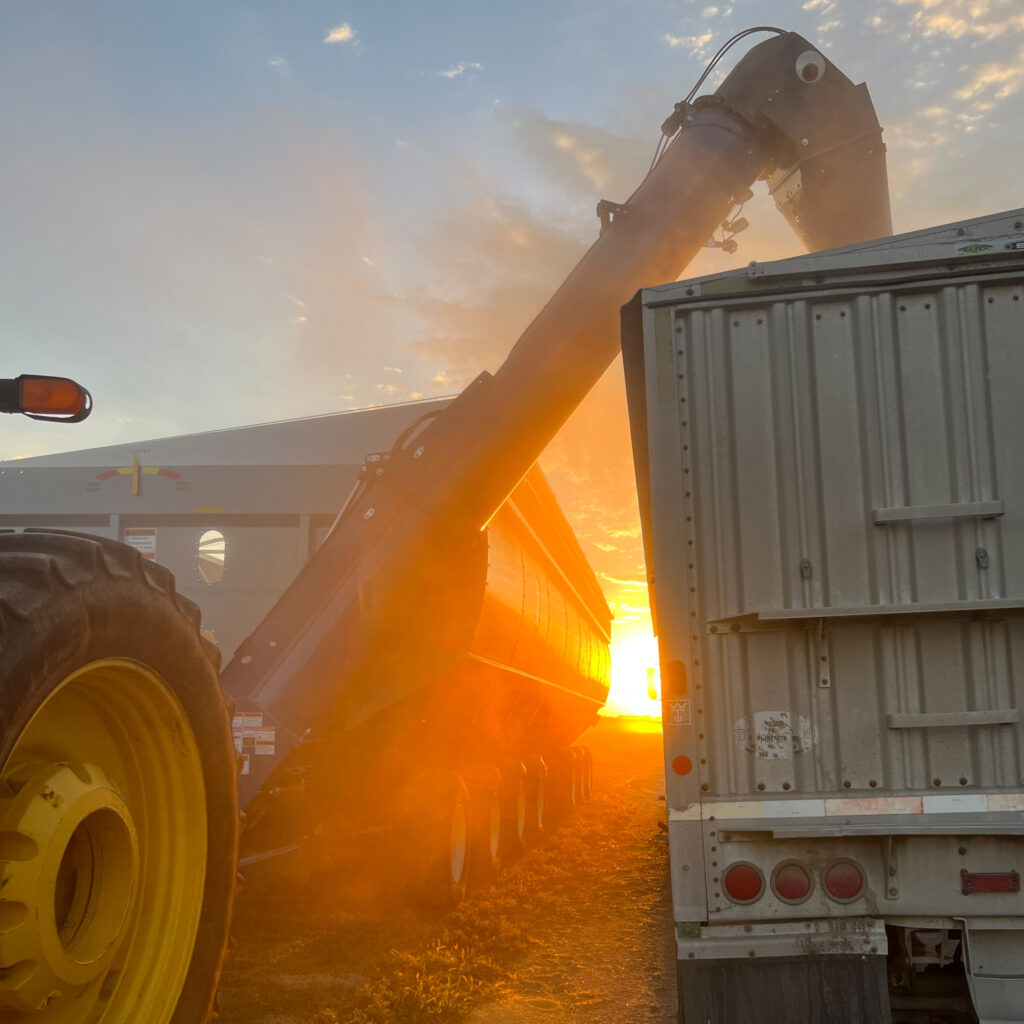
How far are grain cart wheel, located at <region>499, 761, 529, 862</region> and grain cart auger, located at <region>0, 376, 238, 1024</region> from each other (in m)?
6.82

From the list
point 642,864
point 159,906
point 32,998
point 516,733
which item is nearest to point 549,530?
point 516,733

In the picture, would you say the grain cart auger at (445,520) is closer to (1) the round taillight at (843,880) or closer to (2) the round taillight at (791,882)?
(2) the round taillight at (791,882)

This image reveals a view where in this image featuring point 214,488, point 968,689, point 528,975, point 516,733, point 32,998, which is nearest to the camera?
point 32,998

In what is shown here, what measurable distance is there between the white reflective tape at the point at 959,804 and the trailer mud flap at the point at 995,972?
38cm

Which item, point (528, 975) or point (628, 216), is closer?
point (528, 975)

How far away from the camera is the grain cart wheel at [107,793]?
2.35 m

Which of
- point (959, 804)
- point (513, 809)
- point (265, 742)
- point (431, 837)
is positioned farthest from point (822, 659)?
point (513, 809)

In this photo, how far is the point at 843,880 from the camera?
12.0 ft

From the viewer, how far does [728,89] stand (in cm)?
802

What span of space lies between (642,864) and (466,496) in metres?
5.75

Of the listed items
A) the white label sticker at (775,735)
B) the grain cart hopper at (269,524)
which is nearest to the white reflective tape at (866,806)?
the white label sticker at (775,735)

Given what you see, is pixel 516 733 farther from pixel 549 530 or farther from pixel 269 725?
pixel 269 725

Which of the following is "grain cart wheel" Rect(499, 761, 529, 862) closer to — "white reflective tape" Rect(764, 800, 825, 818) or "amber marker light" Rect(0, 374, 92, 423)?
"white reflective tape" Rect(764, 800, 825, 818)

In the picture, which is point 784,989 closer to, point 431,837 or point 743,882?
point 743,882
